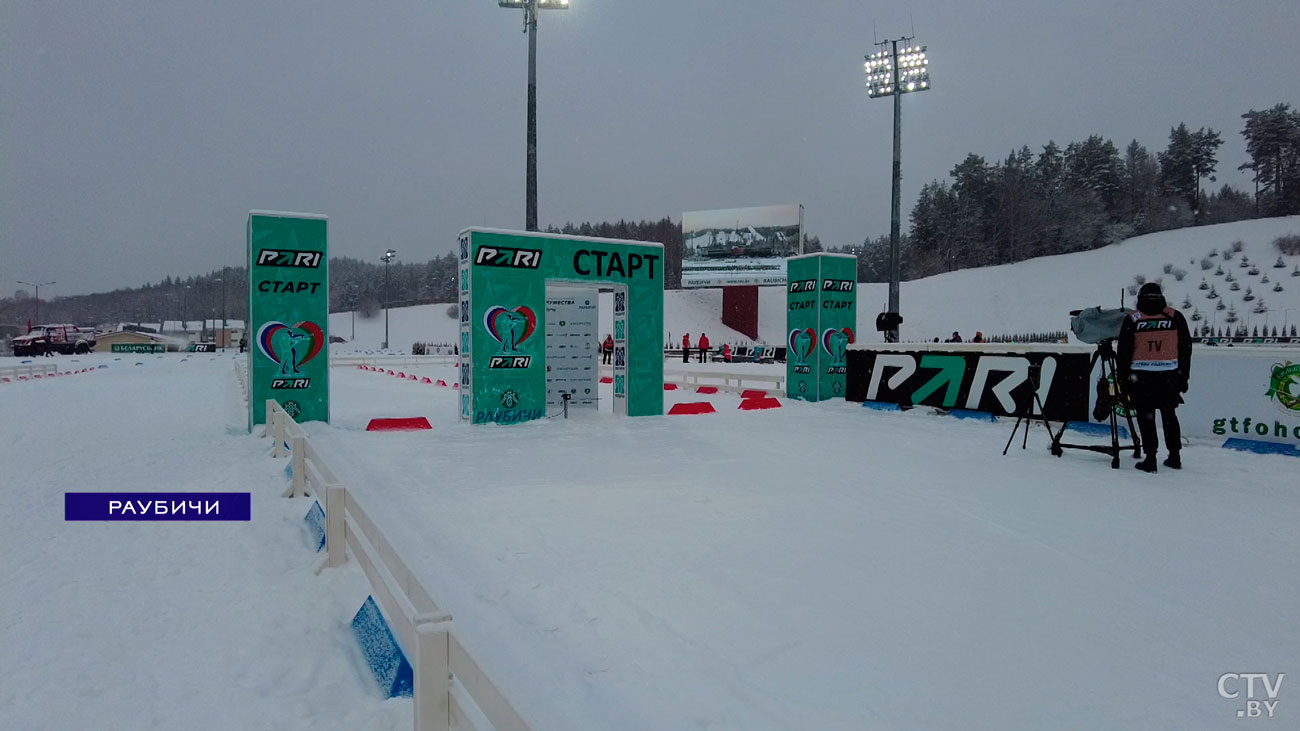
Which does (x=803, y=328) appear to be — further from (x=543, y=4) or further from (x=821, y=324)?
(x=543, y=4)

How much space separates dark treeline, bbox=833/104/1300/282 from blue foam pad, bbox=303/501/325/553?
70927 mm

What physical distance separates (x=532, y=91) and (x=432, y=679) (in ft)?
59.8

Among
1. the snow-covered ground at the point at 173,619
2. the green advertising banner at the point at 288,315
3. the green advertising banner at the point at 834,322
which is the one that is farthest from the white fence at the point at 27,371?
the green advertising banner at the point at 834,322

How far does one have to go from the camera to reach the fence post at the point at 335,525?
527 cm

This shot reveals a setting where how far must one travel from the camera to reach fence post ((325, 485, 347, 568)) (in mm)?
5266

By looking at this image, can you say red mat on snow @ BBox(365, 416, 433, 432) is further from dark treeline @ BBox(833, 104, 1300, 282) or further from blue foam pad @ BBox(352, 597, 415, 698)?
dark treeline @ BBox(833, 104, 1300, 282)

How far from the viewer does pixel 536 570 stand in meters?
5.04

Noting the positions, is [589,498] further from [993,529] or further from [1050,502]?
[1050,502]

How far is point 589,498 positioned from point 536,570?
2271 millimetres

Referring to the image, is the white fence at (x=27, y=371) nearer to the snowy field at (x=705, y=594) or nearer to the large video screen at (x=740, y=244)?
the snowy field at (x=705, y=594)

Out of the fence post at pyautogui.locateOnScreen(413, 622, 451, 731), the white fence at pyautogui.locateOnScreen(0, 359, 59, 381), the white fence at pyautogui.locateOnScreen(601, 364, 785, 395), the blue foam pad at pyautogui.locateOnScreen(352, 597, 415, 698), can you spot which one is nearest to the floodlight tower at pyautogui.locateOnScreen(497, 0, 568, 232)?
the white fence at pyautogui.locateOnScreen(601, 364, 785, 395)

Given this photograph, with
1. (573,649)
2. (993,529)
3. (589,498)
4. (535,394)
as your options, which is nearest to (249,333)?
(535,394)

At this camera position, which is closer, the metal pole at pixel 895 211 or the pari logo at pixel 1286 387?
the pari logo at pixel 1286 387

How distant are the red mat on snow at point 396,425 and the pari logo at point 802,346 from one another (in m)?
9.85
